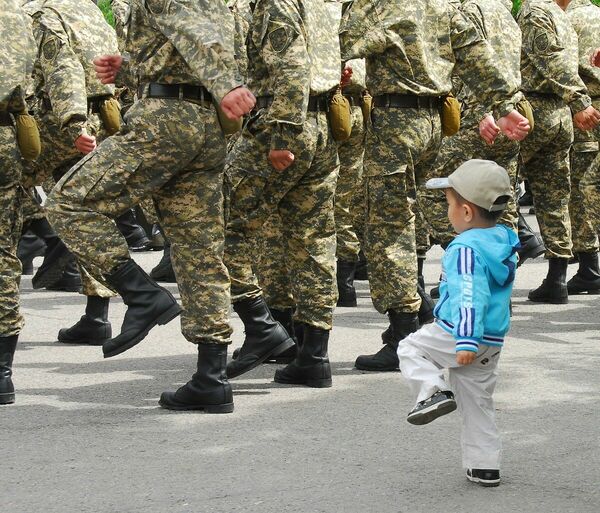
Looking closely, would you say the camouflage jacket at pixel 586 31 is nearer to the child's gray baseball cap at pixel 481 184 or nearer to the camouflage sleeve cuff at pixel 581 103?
the camouflage sleeve cuff at pixel 581 103

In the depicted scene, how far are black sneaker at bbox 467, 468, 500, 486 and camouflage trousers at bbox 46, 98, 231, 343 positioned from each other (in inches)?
62.2

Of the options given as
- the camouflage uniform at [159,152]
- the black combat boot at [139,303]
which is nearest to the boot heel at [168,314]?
the black combat boot at [139,303]

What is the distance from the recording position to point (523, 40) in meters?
9.03

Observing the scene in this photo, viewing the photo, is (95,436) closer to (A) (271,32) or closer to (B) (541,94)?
(A) (271,32)

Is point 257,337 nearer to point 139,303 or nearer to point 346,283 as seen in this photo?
point 139,303

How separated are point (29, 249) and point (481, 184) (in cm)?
660

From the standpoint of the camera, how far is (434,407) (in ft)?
14.4

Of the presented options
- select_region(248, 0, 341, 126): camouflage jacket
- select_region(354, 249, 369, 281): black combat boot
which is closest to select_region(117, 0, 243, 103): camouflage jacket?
select_region(248, 0, 341, 126): camouflage jacket

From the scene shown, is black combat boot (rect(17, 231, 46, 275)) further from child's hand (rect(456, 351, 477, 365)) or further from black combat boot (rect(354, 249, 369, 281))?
child's hand (rect(456, 351, 477, 365))

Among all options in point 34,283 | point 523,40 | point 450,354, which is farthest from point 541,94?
point 450,354

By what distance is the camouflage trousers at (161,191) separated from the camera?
17.8ft

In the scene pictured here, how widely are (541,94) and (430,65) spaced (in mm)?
2532

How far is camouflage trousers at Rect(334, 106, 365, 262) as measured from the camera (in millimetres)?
9031

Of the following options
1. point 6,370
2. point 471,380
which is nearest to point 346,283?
point 6,370
